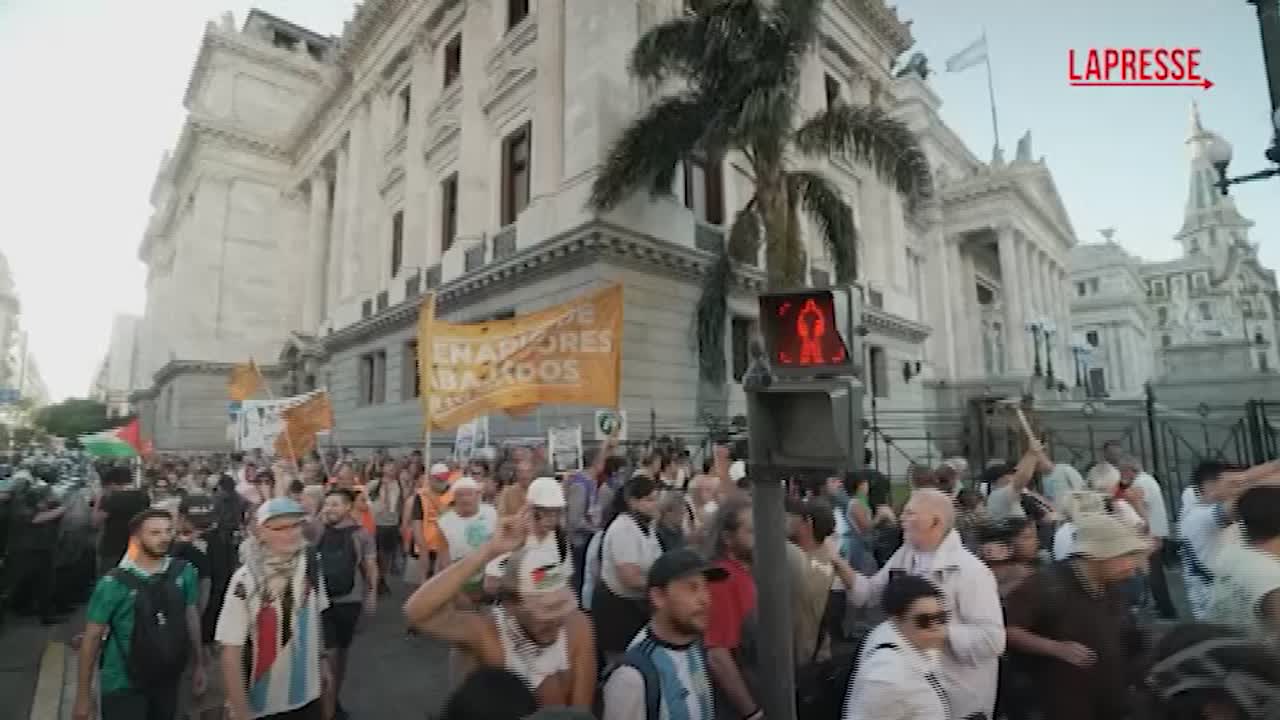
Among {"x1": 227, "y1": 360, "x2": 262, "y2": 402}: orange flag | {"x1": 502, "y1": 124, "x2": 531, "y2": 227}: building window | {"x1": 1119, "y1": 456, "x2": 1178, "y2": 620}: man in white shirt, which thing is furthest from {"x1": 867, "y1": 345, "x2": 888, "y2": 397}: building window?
{"x1": 227, "y1": 360, "x2": 262, "y2": 402}: orange flag

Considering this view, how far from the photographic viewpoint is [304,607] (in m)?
3.40

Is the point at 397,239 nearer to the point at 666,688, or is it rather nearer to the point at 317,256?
the point at 317,256

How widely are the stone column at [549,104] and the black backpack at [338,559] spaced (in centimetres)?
1254

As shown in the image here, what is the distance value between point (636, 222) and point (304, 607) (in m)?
12.7

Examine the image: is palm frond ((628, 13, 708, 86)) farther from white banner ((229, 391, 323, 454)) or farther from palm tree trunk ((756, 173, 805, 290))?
white banner ((229, 391, 323, 454))

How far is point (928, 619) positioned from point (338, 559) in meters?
3.82

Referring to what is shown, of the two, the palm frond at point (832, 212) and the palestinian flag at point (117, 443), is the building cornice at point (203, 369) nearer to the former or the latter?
the palestinian flag at point (117, 443)

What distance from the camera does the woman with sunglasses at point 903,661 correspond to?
2.16 meters

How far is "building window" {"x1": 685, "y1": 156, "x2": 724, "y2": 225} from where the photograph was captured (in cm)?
1755

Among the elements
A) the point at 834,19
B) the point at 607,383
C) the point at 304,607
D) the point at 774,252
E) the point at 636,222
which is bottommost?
the point at 304,607

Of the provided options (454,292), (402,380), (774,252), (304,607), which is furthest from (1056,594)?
(402,380)

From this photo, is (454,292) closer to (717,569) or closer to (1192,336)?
(717,569)

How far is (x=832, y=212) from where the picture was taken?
13.0 metres

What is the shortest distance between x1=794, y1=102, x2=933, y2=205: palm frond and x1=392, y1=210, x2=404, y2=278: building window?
16856 millimetres
